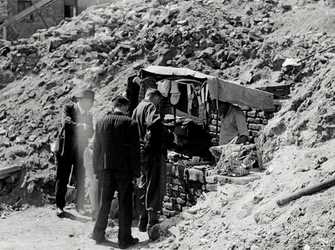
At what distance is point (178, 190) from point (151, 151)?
1300mm

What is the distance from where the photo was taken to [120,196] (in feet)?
24.3

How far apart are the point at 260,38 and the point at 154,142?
5692mm

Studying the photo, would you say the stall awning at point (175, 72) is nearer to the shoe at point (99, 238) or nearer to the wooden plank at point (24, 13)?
the shoe at point (99, 238)

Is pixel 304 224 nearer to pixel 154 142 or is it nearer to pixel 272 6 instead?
pixel 154 142

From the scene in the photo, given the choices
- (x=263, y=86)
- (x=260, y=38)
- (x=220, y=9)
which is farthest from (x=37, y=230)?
(x=220, y=9)

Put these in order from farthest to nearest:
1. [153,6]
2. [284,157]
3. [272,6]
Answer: [153,6], [272,6], [284,157]

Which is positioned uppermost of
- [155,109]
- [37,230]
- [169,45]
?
[169,45]

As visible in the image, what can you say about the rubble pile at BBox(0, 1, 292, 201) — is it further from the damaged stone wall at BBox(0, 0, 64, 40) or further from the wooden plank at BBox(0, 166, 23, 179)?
the damaged stone wall at BBox(0, 0, 64, 40)

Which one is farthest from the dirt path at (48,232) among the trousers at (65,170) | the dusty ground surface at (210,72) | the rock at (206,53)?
the rock at (206,53)

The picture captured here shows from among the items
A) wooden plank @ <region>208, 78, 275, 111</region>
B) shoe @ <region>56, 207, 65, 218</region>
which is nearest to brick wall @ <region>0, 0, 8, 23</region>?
shoe @ <region>56, 207, 65, 218</region>

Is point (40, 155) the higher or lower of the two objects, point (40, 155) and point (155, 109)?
the lower

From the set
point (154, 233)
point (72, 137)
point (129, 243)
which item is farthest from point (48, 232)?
point (154, 233)

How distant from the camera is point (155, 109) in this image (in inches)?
305

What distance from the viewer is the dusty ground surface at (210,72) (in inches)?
247
